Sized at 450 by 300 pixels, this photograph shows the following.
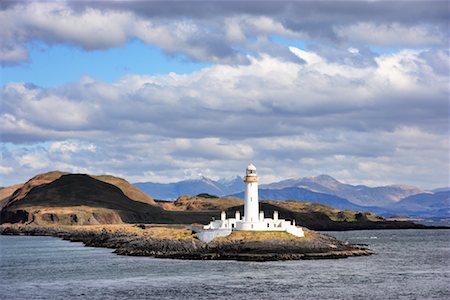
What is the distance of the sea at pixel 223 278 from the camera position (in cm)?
7662

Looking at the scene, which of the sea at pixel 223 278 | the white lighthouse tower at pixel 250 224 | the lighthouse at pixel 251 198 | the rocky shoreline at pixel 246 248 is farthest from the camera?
the lighthouse at pixel 251 198

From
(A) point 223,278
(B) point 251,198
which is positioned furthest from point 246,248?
(A) point 223,278

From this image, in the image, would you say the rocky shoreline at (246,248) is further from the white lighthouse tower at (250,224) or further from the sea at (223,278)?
the sea at (223,278)

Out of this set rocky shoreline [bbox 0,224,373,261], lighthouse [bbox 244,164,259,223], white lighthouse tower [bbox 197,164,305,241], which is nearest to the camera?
rocky shoreline [bbox 0,224,373,261]

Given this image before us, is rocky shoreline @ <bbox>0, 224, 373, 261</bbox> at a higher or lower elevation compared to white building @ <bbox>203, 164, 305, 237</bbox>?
lower

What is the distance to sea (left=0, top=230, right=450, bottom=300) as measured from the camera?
76.6m

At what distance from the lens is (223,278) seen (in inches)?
3418

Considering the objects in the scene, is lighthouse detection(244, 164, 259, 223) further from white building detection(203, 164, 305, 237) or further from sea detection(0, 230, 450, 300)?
sea detection(0, 230, 450, 300)

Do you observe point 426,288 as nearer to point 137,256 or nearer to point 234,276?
point 234,276

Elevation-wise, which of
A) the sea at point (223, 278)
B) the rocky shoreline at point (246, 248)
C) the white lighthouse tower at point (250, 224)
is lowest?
the sea at point (223, 278)

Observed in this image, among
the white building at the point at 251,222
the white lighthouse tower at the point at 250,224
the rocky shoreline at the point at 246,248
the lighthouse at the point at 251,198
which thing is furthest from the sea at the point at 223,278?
the lighthouse at the point at 251,198

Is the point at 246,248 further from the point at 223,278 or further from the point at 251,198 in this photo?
the point at 223,278

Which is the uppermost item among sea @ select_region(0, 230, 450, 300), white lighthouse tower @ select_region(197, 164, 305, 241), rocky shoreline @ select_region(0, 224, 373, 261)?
white lighthouse tower @ select_region(197, 164, 305, 241)

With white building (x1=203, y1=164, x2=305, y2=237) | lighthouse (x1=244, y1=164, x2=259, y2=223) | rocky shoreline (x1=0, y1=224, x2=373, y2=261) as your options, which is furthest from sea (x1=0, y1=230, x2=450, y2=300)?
lighthouse (x1=244, y1=164, x2=259, y2=223)
